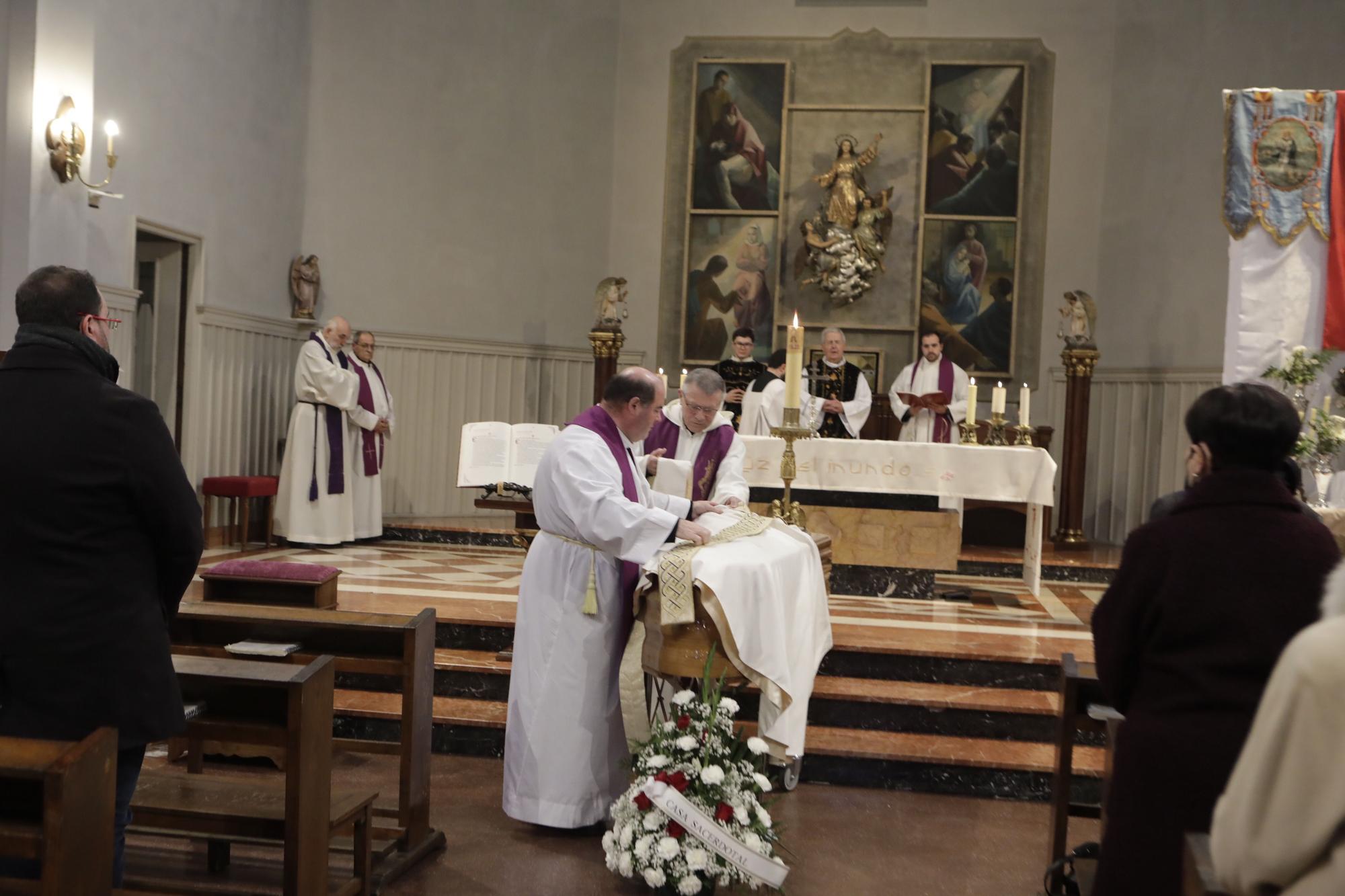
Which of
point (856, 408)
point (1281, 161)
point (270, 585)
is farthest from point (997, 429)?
point (270, 585)

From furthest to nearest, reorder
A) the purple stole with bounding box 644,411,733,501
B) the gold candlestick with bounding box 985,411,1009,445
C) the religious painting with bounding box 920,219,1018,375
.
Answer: the religious painting with bounding box 920,219,1018,375 → the gold candlestick with bounding box 985,411,1009,445 → the purple stole with bounding box 644,411,733,501

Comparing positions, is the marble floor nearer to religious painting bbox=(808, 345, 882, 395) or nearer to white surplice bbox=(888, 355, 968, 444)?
white surplice bbox=(888, 355, 968, 444)

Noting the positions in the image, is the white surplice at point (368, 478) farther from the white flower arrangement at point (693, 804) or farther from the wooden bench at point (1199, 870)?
the wooden bench at point (1199, 870)

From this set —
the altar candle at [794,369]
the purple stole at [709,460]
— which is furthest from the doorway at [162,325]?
the altar candle at [794,369]

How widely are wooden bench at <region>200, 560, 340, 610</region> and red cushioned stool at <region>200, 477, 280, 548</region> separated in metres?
4.23

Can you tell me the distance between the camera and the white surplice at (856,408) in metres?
10.3

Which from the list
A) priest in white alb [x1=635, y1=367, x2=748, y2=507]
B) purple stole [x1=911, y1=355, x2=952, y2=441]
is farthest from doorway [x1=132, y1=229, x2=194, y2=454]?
purple stole [x1=911, y1=355, x2=952, y2=441]

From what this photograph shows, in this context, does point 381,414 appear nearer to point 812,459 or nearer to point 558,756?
point 812,459

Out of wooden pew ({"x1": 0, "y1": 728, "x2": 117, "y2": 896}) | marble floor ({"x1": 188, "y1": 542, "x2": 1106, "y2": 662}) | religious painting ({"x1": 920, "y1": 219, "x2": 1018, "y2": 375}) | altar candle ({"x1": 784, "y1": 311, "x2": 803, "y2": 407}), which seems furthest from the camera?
religious painting ({"x1": 920, "y1": 219, "x2": 1018, "y2": 375})

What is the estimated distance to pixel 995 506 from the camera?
11305 mm

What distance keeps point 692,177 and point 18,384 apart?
11339mm

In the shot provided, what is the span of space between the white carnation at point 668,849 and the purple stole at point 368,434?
24.8ft

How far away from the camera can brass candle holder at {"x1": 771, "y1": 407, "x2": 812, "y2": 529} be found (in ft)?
18.6

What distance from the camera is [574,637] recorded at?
451 centimetres
